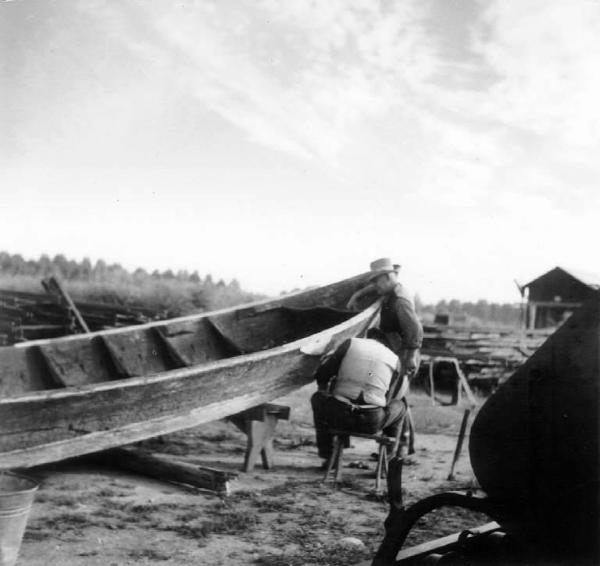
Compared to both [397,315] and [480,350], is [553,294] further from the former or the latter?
[397,315]

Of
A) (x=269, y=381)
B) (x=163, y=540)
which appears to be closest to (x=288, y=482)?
(x=269, y=381)

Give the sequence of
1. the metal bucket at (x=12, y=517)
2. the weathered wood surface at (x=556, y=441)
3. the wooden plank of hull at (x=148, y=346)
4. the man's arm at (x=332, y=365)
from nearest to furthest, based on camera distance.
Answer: the weathered wood surface at (x=556, y=441), the metal bucket at (x=12, y=517), the man's arm at (x=332, y=365), the wooden plank of hull at (x=148, y=346)

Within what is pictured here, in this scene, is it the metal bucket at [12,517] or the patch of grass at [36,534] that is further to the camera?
the patch of grass at [36,534]

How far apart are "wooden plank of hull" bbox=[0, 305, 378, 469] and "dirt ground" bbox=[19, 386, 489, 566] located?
19.0 inches

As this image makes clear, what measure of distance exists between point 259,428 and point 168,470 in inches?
40.2

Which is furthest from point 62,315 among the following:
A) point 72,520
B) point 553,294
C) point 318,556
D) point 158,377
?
point 553,294

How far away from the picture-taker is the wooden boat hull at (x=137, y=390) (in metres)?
4.52

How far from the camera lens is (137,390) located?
5016 mm

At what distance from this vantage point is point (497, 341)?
16.1 m

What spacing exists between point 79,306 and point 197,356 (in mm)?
8308

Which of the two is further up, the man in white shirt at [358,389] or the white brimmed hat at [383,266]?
the white brimmed hat at [383,266]

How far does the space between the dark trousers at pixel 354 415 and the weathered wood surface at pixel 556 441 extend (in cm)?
314

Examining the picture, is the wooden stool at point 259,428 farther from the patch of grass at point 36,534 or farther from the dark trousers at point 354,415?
the patch of grass at point 36,534

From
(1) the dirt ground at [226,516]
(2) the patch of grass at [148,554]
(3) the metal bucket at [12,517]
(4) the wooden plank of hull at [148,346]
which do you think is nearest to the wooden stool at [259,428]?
(1) the dirt ground at [226,516]
